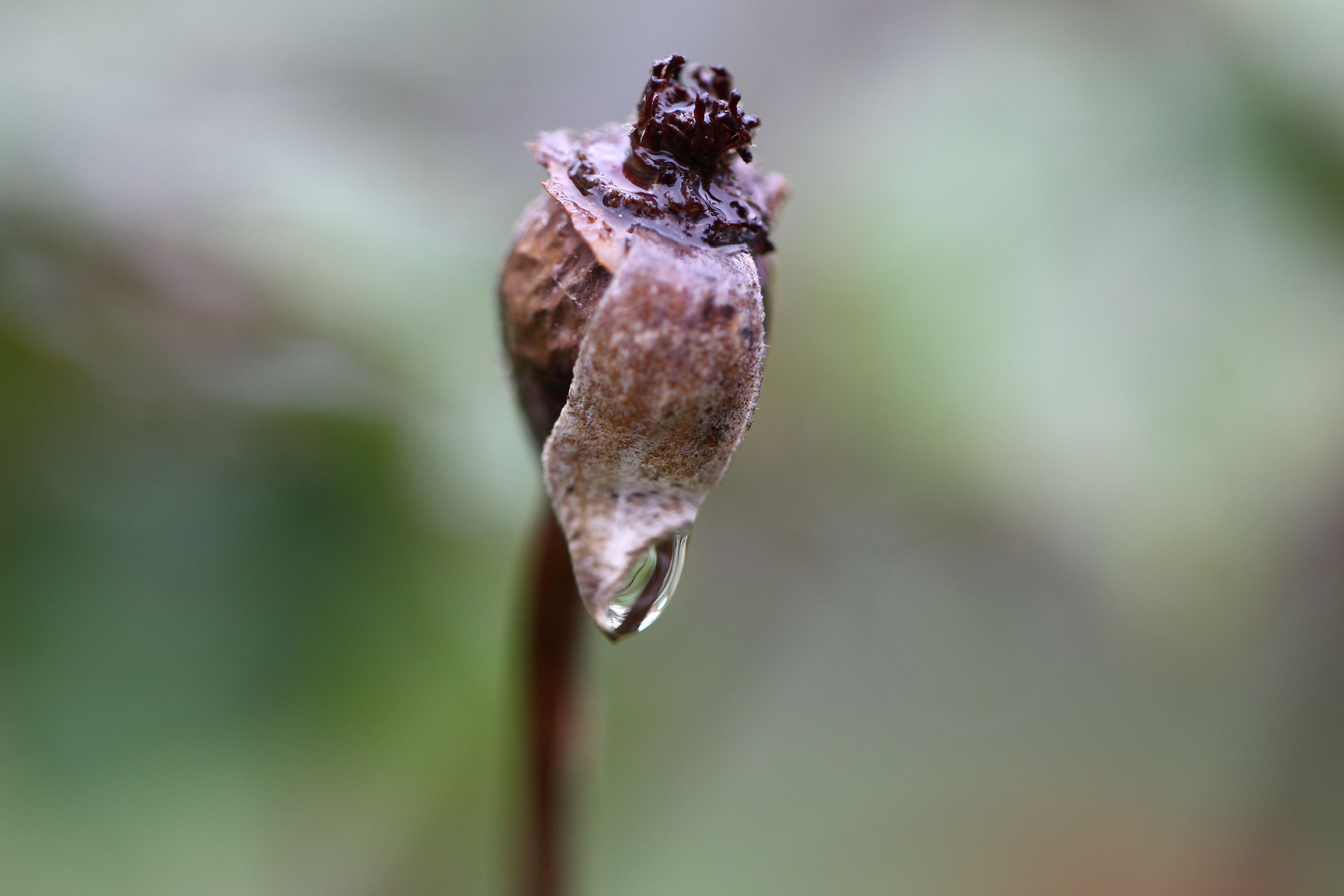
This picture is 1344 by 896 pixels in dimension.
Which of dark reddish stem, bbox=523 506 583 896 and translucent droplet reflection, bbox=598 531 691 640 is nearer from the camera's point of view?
translucent droplet reflection, bbox=598 531 691 640

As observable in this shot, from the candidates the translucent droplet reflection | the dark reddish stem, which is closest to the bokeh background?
the dark reddish stem

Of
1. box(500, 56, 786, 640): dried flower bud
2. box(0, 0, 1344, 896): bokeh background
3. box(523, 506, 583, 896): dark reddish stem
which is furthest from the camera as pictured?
box(0, 0, 1344, 896): bokeh background

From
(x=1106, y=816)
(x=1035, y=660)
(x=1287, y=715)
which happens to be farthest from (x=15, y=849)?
(x=1287, y=715)

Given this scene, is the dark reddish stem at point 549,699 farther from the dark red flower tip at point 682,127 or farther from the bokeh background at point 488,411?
the dark red flower tip at point 682,127

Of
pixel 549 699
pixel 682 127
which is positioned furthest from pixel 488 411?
pixel 682 127

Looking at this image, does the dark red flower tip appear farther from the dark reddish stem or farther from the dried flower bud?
the dark reddish stem

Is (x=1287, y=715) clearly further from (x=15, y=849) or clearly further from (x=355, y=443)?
(x=15, y=849)
